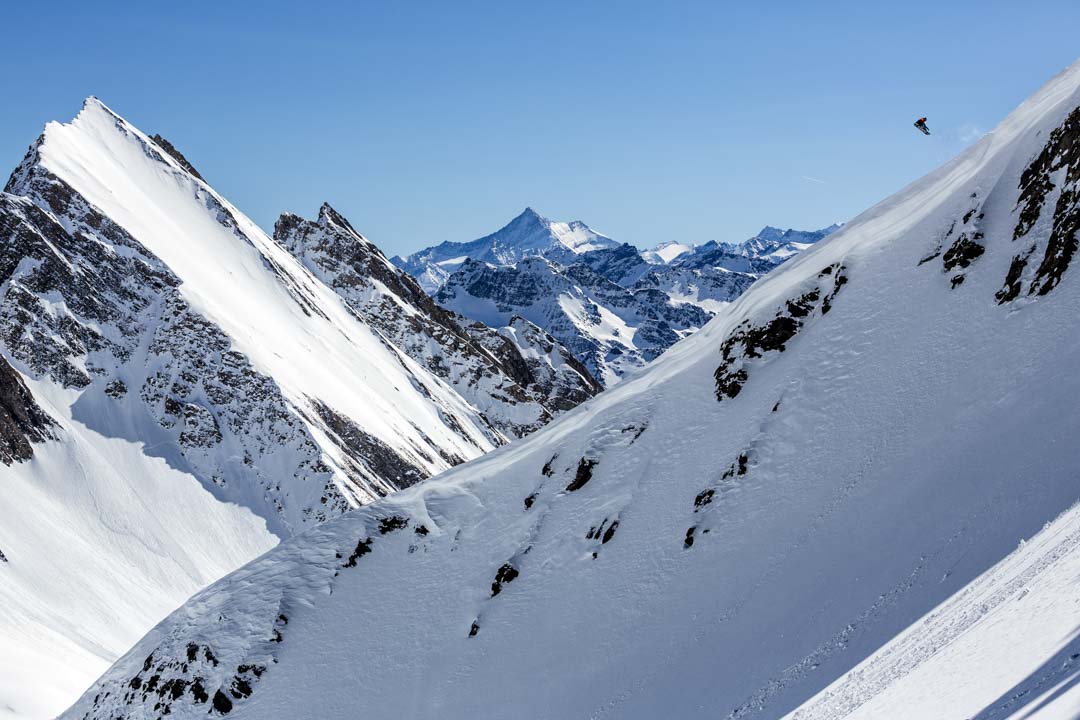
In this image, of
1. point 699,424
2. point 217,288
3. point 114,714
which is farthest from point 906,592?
point 217,288

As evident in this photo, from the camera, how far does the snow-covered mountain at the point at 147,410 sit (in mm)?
104125

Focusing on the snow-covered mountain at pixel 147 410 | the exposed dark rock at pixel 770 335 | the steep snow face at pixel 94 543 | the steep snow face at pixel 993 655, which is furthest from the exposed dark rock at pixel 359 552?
the snow-covered mountain at pixel 147 410

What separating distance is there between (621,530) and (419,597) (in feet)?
38.5

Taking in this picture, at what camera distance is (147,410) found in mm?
133250

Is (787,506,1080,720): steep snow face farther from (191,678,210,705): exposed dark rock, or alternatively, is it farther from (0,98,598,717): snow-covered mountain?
(0,98,598,717): snow-covered mountain

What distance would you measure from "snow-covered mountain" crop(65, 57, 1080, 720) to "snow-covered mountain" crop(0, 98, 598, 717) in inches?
1620

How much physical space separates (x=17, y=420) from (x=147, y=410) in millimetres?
18565

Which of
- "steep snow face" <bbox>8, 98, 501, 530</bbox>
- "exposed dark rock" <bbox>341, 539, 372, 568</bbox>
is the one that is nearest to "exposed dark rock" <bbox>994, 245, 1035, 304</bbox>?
"exposed dark rock" <bbox>341, 539, 372, 568</bbox>

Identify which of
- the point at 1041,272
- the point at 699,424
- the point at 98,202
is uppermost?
the point at 98,202

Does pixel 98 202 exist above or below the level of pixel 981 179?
above

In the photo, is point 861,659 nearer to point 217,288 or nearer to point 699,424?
point 699,424

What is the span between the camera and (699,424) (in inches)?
1858

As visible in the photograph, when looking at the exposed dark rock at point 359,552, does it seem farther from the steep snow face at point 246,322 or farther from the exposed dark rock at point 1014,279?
the steep snow face at point 246,322

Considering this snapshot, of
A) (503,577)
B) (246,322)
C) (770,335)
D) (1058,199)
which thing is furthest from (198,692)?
(246,322)
